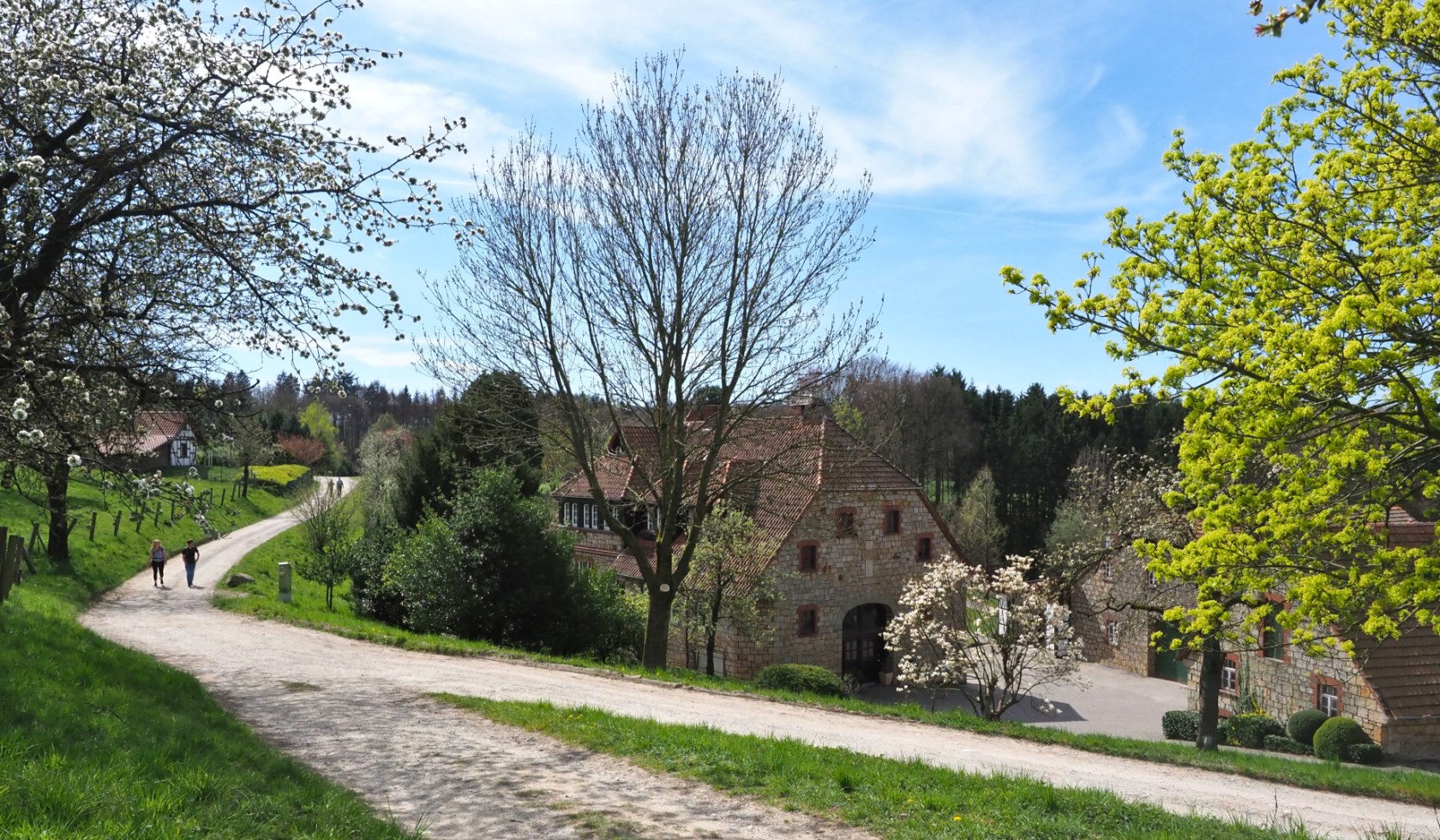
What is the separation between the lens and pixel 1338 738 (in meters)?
25.1

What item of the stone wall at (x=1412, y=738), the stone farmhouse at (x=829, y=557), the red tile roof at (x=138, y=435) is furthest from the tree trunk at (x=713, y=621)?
the stone wall at (x=1412, y=738)

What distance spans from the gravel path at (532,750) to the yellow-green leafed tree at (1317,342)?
2.56m

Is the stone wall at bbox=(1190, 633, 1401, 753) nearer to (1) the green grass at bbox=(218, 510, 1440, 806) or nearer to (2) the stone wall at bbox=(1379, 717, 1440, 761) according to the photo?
(2) the stone wall at bbox=(1379, 717, 1440, 761)

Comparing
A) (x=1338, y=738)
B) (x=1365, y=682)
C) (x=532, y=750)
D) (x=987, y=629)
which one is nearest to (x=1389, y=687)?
(x=1365, y=682)

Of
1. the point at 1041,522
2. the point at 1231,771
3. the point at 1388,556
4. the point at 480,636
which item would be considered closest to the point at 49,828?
the point at 1388,556

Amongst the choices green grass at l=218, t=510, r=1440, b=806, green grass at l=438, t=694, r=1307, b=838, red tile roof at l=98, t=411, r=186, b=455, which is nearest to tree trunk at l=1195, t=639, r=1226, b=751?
green grass at l=218, t=510, r=1440, b=806

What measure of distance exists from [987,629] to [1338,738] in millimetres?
11879

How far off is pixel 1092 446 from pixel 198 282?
59236mm

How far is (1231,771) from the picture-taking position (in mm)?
12898

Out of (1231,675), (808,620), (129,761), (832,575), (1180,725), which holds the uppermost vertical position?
(129,761)

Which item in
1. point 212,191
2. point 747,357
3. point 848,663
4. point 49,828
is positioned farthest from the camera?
point 848,663

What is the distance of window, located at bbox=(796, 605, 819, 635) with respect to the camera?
97.6ft

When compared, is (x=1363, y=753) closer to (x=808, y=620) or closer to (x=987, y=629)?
(x=987, y=629)

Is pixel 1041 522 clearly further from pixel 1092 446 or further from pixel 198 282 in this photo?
pixel 198 282
